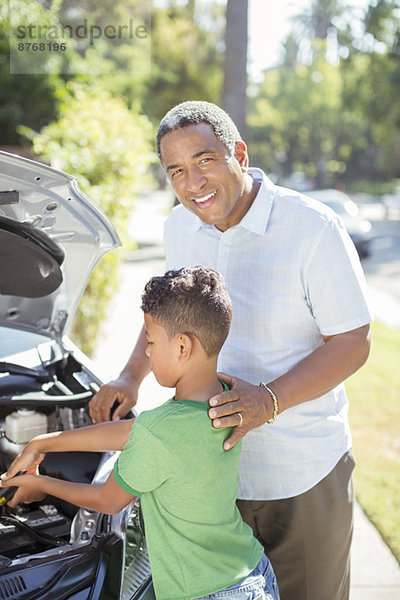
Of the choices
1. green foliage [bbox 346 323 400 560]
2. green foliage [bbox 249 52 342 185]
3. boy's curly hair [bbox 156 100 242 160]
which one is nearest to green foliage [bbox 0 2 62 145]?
green foliage [bbox 346 323 400 560]

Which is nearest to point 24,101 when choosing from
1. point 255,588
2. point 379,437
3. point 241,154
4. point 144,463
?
point 379,437

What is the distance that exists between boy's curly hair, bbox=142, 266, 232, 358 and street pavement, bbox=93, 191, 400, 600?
852 millimetres

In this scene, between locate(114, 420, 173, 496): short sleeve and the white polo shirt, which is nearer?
locate(114, 420, 173, 496): short sleeve

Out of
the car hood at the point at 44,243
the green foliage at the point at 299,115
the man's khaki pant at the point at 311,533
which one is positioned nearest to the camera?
the car hood at the point at 44,243

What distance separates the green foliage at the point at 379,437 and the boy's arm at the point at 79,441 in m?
2.35

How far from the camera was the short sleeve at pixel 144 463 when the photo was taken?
1.55 meters

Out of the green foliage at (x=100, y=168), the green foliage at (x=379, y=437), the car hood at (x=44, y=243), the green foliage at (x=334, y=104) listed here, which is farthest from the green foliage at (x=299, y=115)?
the car hood at (x=44, y=243)

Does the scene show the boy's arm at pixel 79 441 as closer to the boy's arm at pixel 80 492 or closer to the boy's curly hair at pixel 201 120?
the boy's arm at pixel 80 492

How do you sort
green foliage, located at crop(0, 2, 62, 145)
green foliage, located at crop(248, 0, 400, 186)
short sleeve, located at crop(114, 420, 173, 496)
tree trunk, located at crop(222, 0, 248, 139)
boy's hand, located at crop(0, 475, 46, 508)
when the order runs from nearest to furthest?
short sleeve, located at crop(114, 420, 173, 496), boy's hand, located at crop(0, 475, 46, 508), tree trunk, located at crop(222, 0, 248, 139), green foliage, located at crop(0, 2, 62, 145), green foliage, located at crop(248, 0, 400, 186)

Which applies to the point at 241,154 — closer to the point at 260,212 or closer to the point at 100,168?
the point at 260,212

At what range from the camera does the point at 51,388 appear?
2510mm

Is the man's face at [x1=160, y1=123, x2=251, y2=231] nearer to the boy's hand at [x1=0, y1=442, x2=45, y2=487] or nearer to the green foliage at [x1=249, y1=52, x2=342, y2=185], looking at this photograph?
the boy's hand at [x1=0, y1=442, x2=45, y2=487]

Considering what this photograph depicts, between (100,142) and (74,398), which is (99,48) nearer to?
(100,142)

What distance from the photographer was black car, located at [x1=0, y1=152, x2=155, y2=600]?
169cm
